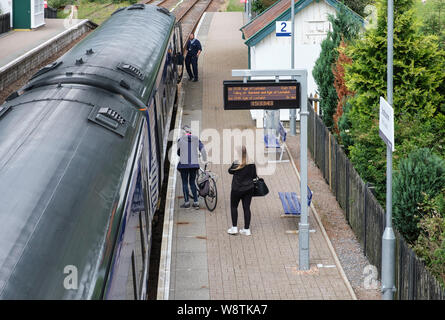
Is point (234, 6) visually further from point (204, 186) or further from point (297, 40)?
point (204, 186)

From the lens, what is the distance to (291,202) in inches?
559

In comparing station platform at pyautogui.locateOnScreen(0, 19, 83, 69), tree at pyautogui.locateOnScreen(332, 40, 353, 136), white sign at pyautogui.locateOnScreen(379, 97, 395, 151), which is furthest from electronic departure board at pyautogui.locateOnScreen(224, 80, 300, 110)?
station platform at pyautogui.locateOnScreen(0, 19, 83, 69)

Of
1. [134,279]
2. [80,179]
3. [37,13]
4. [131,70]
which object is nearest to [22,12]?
[37,13]

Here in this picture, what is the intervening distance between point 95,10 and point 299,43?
39530mm

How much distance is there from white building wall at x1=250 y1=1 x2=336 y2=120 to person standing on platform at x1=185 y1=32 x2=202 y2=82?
4.82 meters

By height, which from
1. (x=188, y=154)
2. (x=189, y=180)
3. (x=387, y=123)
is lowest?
(x=189, y=180)

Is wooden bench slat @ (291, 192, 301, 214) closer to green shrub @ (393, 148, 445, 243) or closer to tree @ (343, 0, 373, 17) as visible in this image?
green shrub @ (393, 148, 445, 243)

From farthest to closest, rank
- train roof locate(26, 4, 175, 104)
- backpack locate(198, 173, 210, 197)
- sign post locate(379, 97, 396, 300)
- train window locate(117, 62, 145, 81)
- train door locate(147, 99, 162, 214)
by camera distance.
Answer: backpack locate(198, 173, 210, 197), train window locate(117, 62, 145, 81), train door locate(147, 99, 162, 214), train roof locate(26, 4, 175, 104), sign post locate(379, 97, 396, 300)

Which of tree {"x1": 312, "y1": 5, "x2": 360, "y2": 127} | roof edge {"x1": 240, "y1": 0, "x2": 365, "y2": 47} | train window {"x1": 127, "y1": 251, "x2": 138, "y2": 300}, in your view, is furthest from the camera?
roof edge {"x1": 240, "y1": 0, "x2": 365, "y2": 47}

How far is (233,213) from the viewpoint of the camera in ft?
42.9

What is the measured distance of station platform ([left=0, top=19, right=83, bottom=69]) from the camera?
31.4 metres

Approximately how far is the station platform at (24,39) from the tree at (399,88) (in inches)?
665

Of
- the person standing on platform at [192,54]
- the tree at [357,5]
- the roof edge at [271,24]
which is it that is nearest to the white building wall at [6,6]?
the person standing on platform at [192,54]
